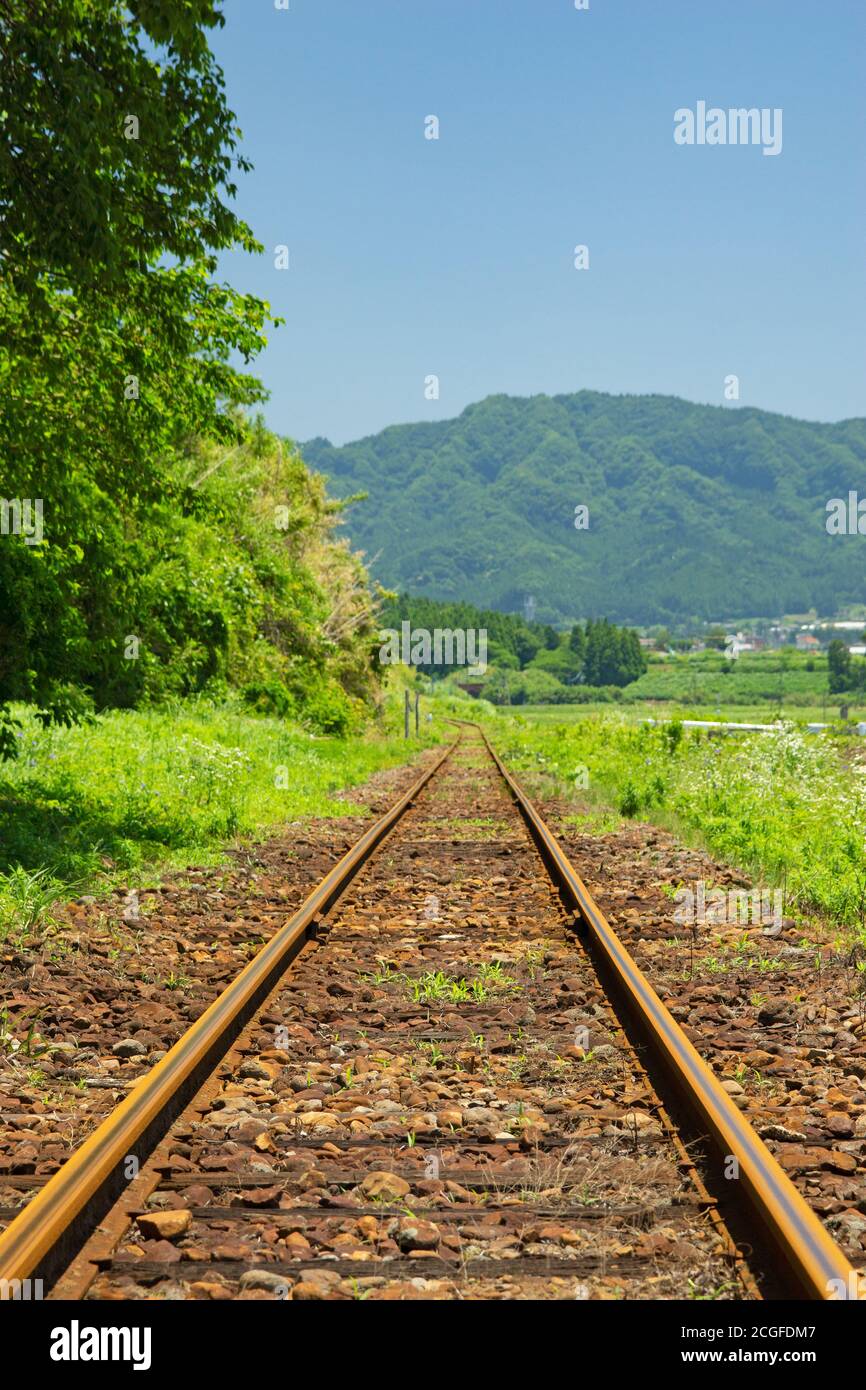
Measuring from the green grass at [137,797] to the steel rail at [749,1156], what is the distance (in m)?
4.41

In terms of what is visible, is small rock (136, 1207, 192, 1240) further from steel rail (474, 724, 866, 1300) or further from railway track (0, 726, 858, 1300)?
steel rail (474, 724, 866, 1300)

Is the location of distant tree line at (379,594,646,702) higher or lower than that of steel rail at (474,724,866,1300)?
higher

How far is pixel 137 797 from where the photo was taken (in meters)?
14.5

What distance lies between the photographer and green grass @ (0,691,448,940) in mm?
10578

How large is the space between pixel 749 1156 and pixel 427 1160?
113 cm

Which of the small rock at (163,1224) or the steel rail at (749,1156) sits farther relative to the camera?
the small rock at (163,1224)

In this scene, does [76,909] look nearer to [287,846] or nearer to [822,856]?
[287,846]

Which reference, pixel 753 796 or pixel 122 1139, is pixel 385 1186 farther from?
pixel 753 796

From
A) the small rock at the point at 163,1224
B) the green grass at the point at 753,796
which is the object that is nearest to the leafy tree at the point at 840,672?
the green grass at the point at 753,796

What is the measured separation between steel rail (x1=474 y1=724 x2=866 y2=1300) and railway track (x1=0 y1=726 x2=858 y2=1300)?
1cm

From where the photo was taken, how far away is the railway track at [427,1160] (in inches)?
137

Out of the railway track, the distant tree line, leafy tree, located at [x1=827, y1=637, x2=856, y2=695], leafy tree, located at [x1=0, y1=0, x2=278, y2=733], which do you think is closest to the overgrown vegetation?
leafy tree, located at [x1=0, y1=0, x2=278, y2=733]

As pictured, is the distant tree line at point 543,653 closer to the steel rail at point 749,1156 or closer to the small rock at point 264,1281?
the steel rail at point 749,1156
